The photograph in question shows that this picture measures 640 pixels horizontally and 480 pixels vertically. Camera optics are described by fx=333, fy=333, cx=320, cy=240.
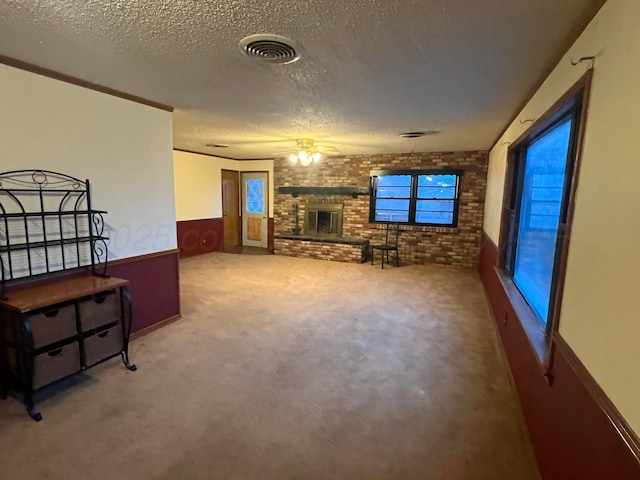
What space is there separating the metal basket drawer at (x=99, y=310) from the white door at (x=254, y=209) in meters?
5.68

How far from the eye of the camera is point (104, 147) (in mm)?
2795

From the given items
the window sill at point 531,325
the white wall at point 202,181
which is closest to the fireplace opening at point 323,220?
the white wall at point 202,181

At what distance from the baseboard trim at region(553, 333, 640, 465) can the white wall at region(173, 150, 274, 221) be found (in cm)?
657

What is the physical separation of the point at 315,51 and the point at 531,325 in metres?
2.22

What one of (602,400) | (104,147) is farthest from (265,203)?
(602,400)

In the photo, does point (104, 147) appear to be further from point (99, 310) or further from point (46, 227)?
point (99, 310)

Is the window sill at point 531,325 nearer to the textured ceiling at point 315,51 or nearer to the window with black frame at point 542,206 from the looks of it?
the window with black frame at point 542,206

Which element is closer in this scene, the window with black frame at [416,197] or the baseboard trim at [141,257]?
the baseboard trim at [141,257]

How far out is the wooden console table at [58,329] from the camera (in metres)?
2.06

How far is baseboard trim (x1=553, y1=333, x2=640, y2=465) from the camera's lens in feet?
3.10

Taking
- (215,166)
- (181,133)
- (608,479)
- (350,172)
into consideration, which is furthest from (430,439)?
(215,166)

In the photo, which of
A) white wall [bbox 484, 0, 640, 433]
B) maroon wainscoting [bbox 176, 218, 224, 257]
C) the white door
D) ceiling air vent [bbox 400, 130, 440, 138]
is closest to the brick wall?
the white door

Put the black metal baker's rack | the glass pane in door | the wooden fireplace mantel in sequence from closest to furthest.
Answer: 1. the black metal baker's rack
2. the wooden fireplace mantel
3. the glass pane in door

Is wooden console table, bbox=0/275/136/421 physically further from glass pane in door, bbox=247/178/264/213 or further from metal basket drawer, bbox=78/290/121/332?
glass pane in door, bbox=247/178/264/213
